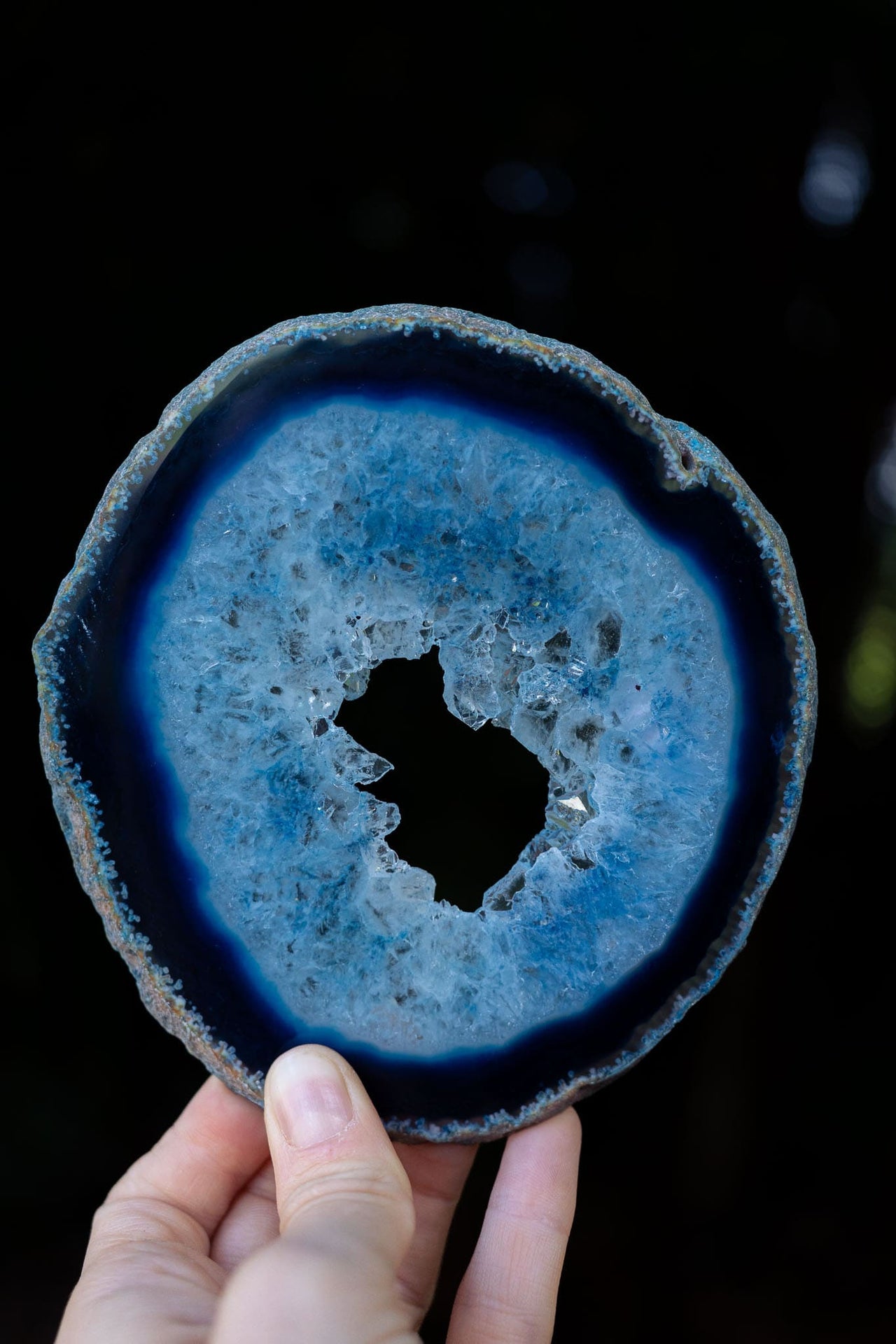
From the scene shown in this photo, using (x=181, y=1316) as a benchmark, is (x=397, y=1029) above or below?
above

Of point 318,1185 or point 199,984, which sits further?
point 199,984

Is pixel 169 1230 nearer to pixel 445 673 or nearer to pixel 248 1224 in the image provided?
pixel 248 1224

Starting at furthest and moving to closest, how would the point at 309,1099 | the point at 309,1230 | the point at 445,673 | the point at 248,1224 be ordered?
the point at 248,1224
the point at 445,673
the point at 309,1099
the point at 309,1230

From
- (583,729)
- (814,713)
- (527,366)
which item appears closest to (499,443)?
(527,366)

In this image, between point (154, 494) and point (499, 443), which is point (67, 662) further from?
point (499, 443)

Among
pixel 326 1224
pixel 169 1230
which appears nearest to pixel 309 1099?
pixel 326 1224

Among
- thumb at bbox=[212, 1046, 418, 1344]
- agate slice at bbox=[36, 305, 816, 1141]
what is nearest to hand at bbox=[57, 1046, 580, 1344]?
thumb at bbox=[212, 1046, 418, 1344]

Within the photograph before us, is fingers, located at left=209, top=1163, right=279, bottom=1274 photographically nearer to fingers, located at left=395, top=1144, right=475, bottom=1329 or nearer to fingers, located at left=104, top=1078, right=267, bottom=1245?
fingers, located at left=104, top=1078, right=267, bottom=1245

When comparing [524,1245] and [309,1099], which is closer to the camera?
[309,1099]
